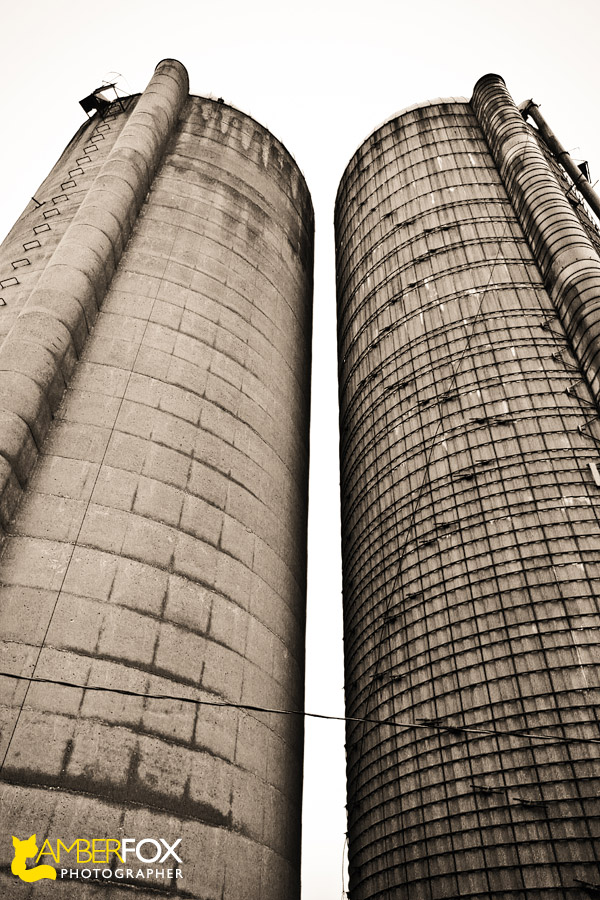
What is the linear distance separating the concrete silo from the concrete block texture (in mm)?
2253

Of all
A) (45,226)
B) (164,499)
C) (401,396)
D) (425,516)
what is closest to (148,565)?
(164,499)

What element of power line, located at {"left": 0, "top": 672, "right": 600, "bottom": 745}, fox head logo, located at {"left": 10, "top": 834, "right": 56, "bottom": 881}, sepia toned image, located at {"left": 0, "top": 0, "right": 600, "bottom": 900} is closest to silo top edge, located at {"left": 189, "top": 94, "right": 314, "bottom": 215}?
sepia toned image, located at {"left": 0, "top": 0, "right": 600, "bottom": 900}

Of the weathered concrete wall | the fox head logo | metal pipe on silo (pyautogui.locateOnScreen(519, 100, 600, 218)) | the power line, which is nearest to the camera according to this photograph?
the fox head logo

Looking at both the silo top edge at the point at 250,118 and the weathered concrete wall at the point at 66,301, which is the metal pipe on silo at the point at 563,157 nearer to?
the silo top edge at the point at 250,118

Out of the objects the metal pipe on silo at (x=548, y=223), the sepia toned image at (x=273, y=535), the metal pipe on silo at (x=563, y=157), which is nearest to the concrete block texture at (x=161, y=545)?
the sepia toned image at (x=273, y=535)

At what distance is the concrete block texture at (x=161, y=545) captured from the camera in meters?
10.9

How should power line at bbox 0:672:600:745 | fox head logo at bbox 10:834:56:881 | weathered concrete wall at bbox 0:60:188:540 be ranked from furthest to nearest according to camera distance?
weathered concrete wall at bbox 0:60:188:540 < power line at bbox 0:672:600:745 < fox head logo at bbox 10:834:56:881

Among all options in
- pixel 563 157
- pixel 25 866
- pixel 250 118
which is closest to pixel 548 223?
pixel 563 157

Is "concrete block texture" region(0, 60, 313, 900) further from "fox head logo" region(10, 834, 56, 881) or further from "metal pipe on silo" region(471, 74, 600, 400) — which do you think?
"metal pipe on silo" region(471, 74, 600, 400)

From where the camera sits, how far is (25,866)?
9.48 m

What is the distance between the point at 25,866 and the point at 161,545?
18.8ft

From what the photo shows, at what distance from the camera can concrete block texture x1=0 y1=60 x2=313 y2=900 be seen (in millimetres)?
10938

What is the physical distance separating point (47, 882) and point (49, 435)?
26.2 ft

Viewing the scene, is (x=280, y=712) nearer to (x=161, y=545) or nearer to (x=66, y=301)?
(x=161, y=545)
